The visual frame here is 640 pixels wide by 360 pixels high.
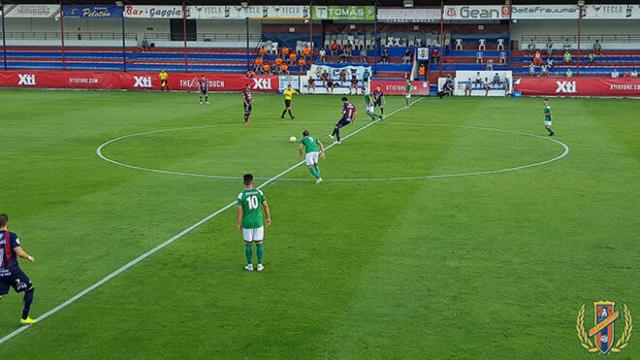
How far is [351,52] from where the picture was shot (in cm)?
6956

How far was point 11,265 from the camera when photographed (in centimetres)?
1142

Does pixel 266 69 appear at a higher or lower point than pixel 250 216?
higher

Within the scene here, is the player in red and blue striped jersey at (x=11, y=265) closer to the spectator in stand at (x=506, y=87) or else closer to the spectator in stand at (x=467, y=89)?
the spectator in stand at (x=467, y=89)

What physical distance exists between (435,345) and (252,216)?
460 cm

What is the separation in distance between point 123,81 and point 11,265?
173 ft

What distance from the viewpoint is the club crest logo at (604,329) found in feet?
35.4

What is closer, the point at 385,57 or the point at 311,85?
the point at 311,85

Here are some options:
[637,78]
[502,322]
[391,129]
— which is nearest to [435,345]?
[502,322]

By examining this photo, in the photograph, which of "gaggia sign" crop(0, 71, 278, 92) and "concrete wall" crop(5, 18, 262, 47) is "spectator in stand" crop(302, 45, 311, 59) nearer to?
"concrete wall" crop(5, 18, 262, 47)

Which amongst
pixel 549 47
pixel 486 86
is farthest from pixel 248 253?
pixel 549 47

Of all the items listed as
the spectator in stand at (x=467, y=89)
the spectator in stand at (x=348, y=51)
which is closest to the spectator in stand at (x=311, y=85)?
the spectator in stand at (x=348, y=51)

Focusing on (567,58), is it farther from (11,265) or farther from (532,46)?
(11,265)

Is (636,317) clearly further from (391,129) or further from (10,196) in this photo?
(391,129)

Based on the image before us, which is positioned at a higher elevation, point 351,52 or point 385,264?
point 351,52
